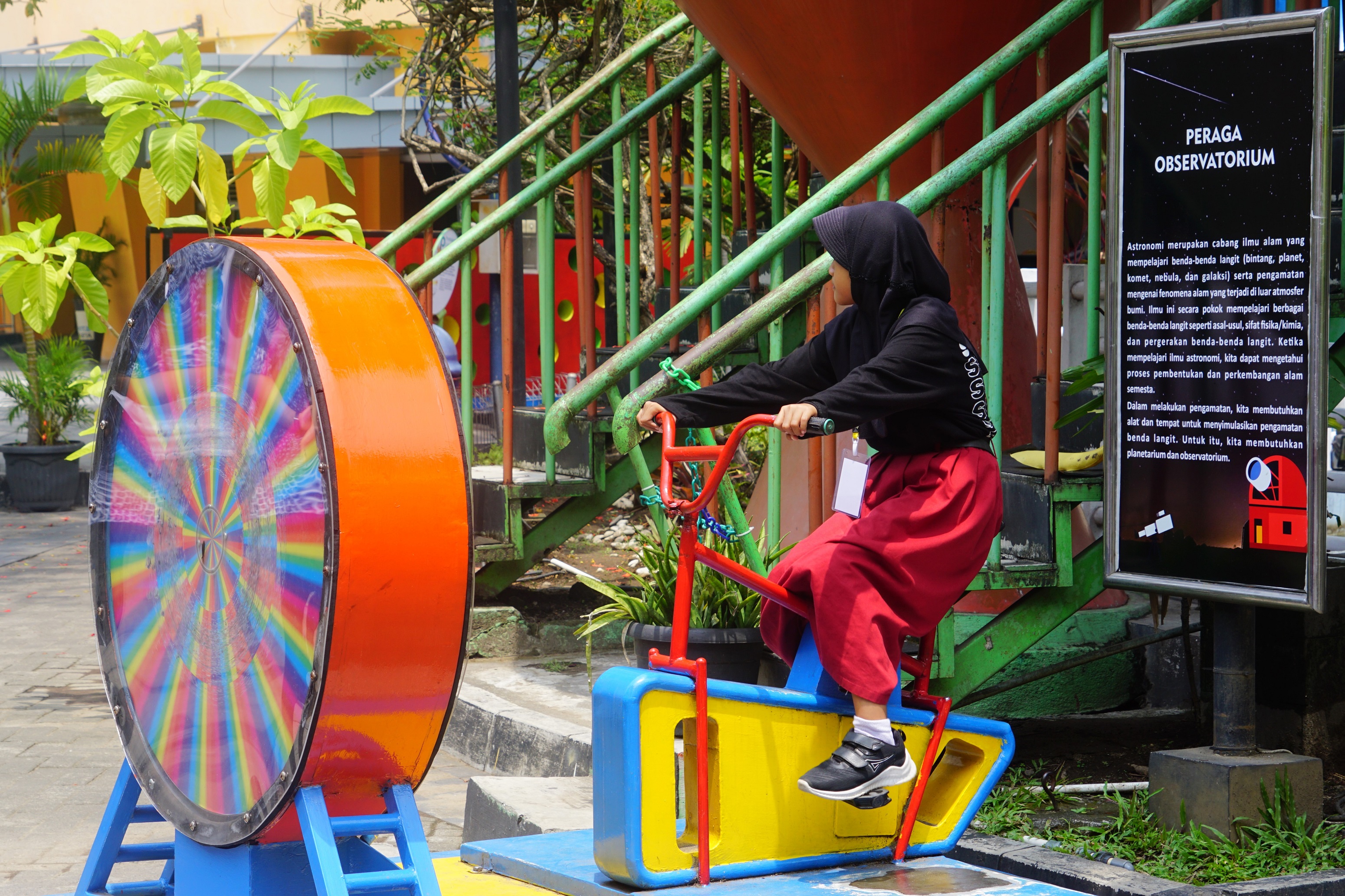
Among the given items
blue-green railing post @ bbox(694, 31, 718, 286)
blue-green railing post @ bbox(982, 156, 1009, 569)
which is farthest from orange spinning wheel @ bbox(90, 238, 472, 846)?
blue-green railing post @ bbox(694, 31, 718, 286)

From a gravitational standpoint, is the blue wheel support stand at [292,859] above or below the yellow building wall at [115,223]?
below

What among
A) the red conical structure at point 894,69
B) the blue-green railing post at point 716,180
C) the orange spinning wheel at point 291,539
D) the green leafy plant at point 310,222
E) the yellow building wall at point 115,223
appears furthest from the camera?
the yellow building wall at point 115,223

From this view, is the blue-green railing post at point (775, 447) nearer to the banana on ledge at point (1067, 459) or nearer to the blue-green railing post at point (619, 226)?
the banana on ledge at point (1067, 459)

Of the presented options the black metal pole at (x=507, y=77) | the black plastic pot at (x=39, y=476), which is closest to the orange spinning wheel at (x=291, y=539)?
the black metal pole at (x=507, y=77)

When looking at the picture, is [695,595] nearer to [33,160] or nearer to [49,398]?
[49,398]

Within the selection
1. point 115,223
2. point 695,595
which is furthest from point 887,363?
point 115,223

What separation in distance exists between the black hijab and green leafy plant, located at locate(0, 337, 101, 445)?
1020 centimetres

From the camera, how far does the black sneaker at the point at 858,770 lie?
3205mm

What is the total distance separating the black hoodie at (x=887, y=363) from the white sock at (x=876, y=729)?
624mm

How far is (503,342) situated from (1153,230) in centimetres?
303

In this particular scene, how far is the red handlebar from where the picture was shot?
3156 millimetres

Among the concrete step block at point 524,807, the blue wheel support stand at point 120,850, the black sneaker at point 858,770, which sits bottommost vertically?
the concrete step block at point 524,807

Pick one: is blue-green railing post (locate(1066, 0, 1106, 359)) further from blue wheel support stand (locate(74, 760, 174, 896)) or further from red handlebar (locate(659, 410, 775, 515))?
blue wheel support stand (locate(74, 760, 174, 896))

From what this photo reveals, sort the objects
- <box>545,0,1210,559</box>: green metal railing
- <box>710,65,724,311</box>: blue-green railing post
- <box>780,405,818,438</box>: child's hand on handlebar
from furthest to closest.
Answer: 1. <box>710,65,724,311</box>: blue-green railing post
2. <box>545,0,1210,559</box>: green metal railing
3. <box>780,405,818,438</box>: child's hand on handlebar
